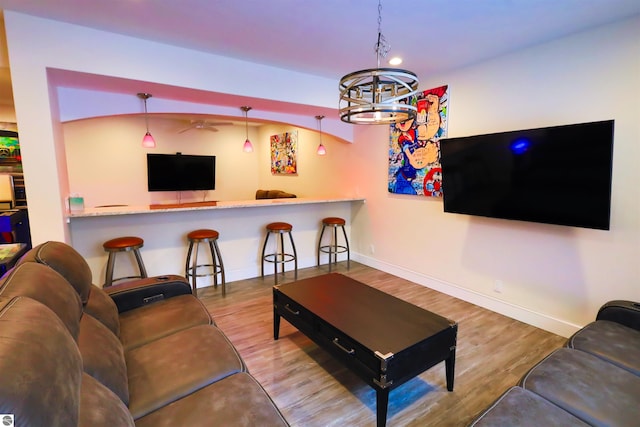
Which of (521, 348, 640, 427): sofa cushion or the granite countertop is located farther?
the granite countertop

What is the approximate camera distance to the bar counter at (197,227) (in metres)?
3.38

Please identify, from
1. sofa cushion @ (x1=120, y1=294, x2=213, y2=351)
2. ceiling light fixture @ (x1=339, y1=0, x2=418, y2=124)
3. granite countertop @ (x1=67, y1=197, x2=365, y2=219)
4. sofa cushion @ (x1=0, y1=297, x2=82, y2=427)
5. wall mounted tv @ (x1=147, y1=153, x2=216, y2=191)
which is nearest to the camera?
sofa cushion @ (x1=0, y1=297, x2=82, y2=427)

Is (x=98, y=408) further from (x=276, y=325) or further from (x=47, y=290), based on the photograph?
(x=276, y=325)

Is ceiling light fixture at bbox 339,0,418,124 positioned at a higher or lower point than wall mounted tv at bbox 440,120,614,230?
higher

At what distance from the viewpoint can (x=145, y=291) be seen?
2.39 m

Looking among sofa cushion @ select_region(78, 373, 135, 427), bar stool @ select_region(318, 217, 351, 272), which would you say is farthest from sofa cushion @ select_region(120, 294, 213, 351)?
bar stool @ select_region(318, 217, 351, 272)

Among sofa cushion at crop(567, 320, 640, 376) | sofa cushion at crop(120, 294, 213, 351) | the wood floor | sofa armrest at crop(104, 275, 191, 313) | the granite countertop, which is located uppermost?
the granite countertop

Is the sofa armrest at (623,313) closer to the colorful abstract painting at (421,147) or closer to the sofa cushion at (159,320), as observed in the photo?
the colorful abstract painting at (421,147)

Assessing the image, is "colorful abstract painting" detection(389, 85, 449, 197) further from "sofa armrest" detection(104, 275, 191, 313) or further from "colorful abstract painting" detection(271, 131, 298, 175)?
"sofa armrest" detection(104, 275, 191, 313)

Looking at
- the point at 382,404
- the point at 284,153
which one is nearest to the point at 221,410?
the point at 382,404

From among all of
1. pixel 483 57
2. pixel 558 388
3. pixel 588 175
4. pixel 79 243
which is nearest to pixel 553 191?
pixel 588 175

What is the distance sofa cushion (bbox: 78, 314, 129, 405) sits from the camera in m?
1.30

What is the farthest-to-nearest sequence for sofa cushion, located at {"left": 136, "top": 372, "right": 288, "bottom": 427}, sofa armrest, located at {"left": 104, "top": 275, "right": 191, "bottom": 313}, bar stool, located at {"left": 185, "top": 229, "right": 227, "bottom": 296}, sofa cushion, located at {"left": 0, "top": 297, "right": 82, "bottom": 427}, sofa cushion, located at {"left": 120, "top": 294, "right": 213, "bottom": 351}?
bar stool, located at {"left": 185, "top": 229, "right": 227, "bottom": 296} → sofa armrest, located at {"left": 104, "top": 275, "right": 191, "bottom": 313} → sofa cushion, located at {"left": 120, "top": 294, "right": 213, "bottom": 351} → sofa cushion, located at {"left": 136, "top": 372, "right": 288, "bottom": 427} → sofa cushion, located at {"left": 0, "top": 297, "right": 82, "bottom": 427}

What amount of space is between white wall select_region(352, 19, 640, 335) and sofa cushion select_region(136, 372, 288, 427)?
9.37 feet
